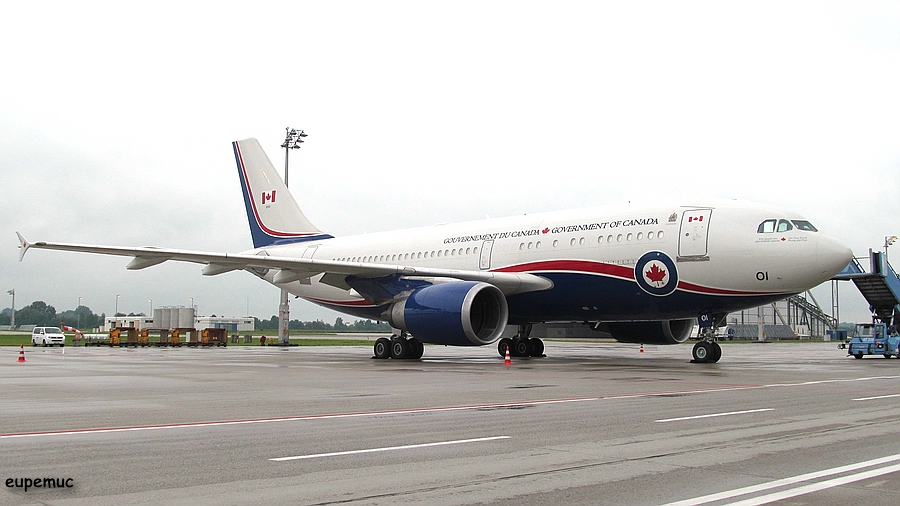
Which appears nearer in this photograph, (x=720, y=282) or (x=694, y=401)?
(x=694, y=401)

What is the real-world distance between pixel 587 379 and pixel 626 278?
6.26m

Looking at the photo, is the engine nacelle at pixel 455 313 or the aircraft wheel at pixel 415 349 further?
the aircraft wheel at pixel 415 349

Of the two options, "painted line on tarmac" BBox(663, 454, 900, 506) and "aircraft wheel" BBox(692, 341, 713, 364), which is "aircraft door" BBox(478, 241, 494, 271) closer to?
"aircraft wheel" BBox(692, 341, 713, 364)

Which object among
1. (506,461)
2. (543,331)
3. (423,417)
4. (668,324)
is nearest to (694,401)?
(423,417)

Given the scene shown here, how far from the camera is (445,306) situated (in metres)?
21.0

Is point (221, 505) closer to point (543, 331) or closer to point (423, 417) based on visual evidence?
point (423, 417)

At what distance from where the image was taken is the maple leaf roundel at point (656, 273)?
2045cm

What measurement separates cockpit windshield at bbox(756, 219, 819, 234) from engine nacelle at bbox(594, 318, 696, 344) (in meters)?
5.76

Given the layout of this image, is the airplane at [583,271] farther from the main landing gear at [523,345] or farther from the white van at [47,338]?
the white van at [47,338]

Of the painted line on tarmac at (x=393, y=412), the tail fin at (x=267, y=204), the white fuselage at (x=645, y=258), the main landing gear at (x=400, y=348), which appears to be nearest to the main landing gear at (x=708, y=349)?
the white fuselage at (x=645, y=258)

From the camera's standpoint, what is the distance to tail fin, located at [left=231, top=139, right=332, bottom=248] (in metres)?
32.5

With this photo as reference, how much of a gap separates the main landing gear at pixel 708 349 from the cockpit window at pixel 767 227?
2.94 meters

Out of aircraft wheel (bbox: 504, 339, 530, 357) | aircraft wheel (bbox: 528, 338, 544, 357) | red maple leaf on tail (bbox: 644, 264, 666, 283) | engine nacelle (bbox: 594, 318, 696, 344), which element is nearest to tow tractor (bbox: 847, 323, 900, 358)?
engine nacelle (bbox: 594, 318, 696, 344)

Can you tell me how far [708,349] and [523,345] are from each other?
735 cm
